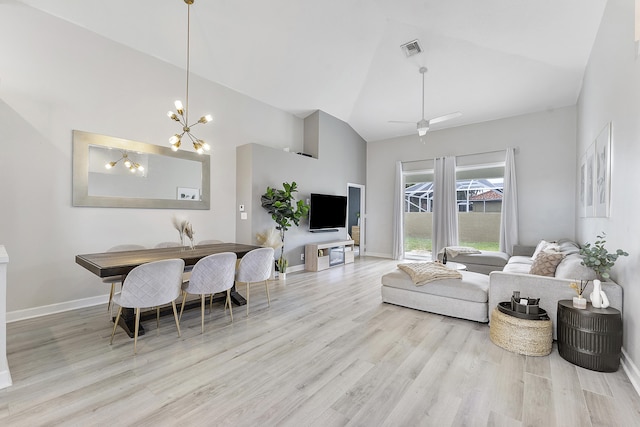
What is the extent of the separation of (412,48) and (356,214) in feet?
16.8

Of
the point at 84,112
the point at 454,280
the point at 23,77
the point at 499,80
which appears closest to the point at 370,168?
the point at 499,80

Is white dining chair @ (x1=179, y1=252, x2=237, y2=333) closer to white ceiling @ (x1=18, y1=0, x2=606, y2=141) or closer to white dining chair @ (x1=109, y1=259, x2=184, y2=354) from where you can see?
white dining chair @ (x1=109, y1=259, x2=184, y2=354)

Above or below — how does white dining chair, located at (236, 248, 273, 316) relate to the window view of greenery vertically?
below

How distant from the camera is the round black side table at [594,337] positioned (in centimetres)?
222

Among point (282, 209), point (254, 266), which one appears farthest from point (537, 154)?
point (254, 266)

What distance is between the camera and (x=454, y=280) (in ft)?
11.5

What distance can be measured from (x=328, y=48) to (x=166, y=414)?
5.28 metres

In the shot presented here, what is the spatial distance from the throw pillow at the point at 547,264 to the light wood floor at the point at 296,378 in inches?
39.6

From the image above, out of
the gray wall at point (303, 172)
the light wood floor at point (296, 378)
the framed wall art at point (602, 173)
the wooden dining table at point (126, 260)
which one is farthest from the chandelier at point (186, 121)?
the framed wall art at point (602, 173)

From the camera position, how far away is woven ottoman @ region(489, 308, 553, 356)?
2.51 metres

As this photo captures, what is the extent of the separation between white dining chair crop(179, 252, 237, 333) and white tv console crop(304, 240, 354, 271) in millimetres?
3036

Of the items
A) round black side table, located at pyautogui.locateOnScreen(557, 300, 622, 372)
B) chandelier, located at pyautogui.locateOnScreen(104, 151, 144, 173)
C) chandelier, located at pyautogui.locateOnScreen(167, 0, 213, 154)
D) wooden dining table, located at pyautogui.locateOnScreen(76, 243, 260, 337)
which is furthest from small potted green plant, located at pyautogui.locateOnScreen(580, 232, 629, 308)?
chandelier, located at pyautogui.locateOnScreen(104, 151, 144, 173)

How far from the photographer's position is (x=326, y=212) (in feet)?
22.2

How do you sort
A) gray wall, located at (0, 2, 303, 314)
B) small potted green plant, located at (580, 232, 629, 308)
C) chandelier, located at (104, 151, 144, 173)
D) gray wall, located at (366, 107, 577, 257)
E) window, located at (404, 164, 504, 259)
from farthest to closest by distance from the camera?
1. window, located at (404, 164, 504, 259)
2. gray wall, located at (366, 107, 577, 257)
3. chandelier, located at (104, 151, 144, 173)
4. gray wall, located at (0, 2, 303, 314)
5. small potted green plant, located at (580, 232, 629, 308)
